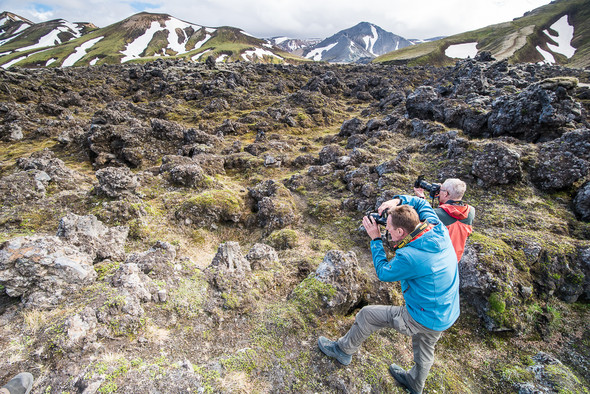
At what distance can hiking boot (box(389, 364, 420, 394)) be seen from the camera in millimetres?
5215

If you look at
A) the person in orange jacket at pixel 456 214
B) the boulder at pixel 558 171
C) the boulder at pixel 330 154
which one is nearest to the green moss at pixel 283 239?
the person in orange jacket at pixel 456 214

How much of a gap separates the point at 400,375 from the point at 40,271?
8706 millimetres

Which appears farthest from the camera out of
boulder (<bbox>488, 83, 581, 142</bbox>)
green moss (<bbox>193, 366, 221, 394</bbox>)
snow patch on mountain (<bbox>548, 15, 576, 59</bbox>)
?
snow patch on mountain (<bbox>548, 15, 576, 59</bbox>)

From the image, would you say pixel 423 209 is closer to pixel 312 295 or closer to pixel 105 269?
pixel 312 295

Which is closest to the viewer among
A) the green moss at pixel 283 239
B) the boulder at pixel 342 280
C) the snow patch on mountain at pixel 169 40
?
the boulder at pixel 342 280

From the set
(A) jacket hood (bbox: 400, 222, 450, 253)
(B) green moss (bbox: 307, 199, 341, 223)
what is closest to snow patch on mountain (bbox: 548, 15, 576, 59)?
(B) green moss (bbox: 307, 199, 341, 223)

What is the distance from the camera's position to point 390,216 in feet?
14.8

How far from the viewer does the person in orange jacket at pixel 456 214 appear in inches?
244

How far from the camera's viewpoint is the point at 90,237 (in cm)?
783

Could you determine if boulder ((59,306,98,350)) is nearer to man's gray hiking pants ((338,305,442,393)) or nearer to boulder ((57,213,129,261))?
boulder ((57,213,129,261))

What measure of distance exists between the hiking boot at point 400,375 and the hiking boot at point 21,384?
21.8 feet

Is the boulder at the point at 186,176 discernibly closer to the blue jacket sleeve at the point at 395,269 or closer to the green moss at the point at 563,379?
the blue jacket sleeve at the point at 395,269

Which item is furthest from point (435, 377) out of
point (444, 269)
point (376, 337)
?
point (444, 269)

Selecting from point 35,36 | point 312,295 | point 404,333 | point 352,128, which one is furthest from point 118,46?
point 404,333
